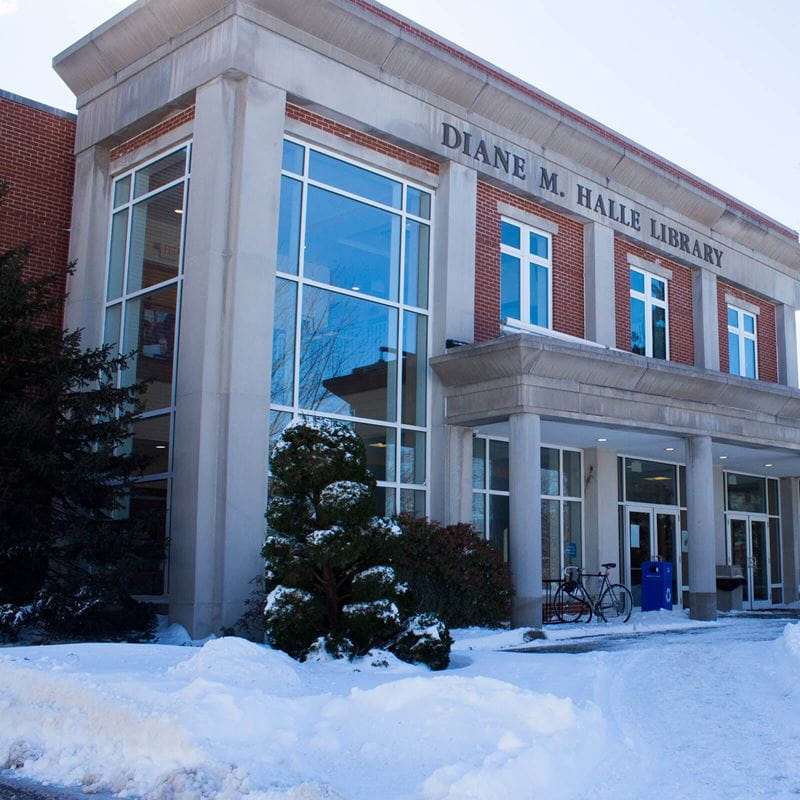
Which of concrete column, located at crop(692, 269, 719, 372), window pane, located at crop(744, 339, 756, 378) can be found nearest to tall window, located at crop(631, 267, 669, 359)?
concrete column, located at crop(692, 269, 719, 372)

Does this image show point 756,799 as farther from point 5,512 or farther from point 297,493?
point 5,512

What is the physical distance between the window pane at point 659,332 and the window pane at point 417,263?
6804 mm

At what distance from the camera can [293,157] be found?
1595 cm

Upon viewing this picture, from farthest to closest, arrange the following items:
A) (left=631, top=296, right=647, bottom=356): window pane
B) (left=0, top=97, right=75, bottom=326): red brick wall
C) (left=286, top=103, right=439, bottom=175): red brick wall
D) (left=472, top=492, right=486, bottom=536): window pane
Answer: (left=631, top=296, right=647, bottom=356): window pane, (left=472, top=492, right=486, bottom=536): window pane, (left=0, top=97, right=75, bottom=326): red brick wall, (left=286, top=103, right=439, bottom=175): red brick wall

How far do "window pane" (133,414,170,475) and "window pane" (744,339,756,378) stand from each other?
51.5ft

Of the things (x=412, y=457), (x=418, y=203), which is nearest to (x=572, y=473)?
(x=412, y=457)

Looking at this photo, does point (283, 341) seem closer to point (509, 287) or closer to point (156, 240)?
point (156, 240)

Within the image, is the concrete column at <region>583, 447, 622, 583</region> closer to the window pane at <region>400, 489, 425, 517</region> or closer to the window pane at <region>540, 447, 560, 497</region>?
the window pane at <region>540, 447, 560, 497</region>

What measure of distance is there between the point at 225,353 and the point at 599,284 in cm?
896

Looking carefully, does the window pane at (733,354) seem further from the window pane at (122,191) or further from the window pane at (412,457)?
the window pane at (122,191)

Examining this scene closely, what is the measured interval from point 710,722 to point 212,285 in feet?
29.5

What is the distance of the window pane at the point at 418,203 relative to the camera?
17.8 metres

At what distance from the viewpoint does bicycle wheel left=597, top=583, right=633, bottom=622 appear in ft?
62.4

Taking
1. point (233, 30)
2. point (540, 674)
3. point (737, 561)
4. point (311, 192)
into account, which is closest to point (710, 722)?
point (540, 674)
